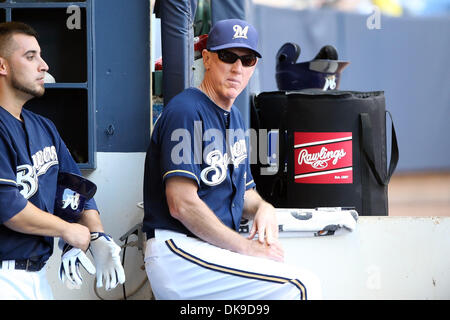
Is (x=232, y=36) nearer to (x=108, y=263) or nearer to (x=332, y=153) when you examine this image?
(x=108, y=263)

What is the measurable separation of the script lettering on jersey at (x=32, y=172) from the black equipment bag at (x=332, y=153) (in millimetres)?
1301

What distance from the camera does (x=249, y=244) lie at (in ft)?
6.80

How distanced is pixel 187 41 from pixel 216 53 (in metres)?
0.81

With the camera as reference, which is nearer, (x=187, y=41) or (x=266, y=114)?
(x=187, y=41)

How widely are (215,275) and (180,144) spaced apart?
1.34 ft

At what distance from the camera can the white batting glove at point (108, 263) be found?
2025 millimetres

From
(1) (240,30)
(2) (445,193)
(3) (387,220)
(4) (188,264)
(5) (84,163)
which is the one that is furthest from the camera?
(2) (445,193)

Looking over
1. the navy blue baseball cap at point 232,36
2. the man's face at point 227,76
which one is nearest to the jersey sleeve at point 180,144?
the man's face at point 227,76

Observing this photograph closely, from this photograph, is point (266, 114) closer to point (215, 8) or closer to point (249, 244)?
point (215, 8)

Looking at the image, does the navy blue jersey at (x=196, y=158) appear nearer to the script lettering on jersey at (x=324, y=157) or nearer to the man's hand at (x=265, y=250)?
the man's hand at (x=265, y=250)

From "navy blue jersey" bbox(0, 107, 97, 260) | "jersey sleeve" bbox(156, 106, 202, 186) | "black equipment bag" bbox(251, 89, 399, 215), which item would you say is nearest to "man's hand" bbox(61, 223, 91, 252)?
"navy blue jersey" bbox(0, 107, 97, 260)

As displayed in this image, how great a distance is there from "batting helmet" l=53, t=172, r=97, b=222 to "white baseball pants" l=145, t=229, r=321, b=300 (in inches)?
10.8
